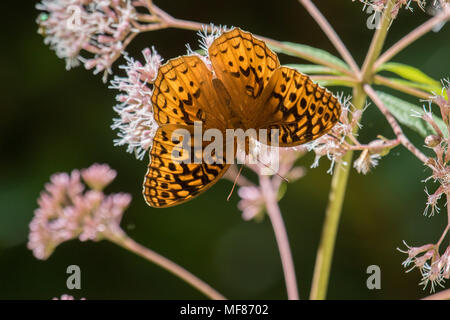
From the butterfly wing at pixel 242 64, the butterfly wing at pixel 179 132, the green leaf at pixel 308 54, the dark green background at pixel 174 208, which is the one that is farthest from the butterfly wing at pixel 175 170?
the dark green background at pixel 174 208

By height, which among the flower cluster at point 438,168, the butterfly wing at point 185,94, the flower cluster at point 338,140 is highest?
the butterfly wing at point 185,94

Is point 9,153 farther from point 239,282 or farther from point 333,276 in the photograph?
point 333,276

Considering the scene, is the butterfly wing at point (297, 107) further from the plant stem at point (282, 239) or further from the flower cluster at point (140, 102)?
the plant stem at point (282, 239)

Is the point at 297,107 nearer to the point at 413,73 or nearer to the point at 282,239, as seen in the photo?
the point at 413,73

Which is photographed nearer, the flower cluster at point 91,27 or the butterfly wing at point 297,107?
the butterfly wing at point 297,107

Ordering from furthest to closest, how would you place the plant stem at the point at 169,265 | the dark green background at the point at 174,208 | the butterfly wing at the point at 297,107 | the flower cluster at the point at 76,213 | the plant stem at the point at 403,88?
1. the dark green background at the point at 174,208
2. the flower cluster at the point at 76,213
3. the plant stem at the point at 169,265
4. the plant stem at the point at 403,88
5. the butterfly wing at the point at 297,107

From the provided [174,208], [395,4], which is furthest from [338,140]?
[174,208]

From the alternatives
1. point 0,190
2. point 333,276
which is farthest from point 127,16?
point 333,276
